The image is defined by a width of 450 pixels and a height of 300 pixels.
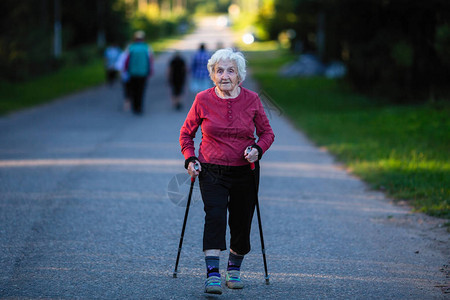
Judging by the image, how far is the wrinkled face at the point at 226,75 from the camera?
4.75m

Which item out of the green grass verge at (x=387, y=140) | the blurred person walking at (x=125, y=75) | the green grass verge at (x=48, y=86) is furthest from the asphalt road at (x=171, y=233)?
the green grass verge at (x=48, y=86)

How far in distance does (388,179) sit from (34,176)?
4770 mm

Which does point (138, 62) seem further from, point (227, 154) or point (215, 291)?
point (215, 291)

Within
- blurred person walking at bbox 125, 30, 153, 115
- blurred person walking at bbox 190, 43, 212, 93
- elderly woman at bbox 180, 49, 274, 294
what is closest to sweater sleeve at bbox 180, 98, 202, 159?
elderly woman at bbox 180, 49, 274, 294

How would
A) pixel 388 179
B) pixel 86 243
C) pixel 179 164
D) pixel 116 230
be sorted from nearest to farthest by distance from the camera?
1. pixel 86 243
2. pixel 116 230
3. pixel 388 179
4. pixel 179 164

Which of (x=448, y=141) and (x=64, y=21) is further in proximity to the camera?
(x=64, y=21)

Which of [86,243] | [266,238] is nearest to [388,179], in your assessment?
[266,238]

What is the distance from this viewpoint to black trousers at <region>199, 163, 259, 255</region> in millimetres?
4750

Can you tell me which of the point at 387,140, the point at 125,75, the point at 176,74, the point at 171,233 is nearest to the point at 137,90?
the point at 125,75

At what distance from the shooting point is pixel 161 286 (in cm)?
485

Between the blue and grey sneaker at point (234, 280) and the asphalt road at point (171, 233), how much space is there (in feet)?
0.18

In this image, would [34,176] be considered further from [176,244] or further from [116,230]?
[176,244]

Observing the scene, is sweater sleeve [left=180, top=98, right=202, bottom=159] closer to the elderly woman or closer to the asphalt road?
the elderly woman

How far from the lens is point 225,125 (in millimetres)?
4777
